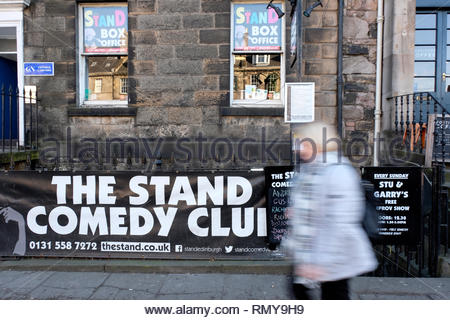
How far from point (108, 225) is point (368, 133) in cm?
586

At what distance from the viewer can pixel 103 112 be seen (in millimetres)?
7883

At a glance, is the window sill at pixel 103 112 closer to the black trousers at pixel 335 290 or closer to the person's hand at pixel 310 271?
the person's hand at pixel 310 271

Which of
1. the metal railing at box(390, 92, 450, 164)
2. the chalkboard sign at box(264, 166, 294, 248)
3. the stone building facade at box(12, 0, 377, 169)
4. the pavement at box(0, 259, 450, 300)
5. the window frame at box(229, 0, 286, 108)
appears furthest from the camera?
the window frame at box(229, 0, 286, 108)

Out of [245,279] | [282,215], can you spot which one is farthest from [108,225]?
[282,215]

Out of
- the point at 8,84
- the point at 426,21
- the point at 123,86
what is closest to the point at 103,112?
the point at 123,86

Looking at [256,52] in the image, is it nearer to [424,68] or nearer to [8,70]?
[424,68]

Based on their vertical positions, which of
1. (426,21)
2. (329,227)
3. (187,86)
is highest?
(426,21)

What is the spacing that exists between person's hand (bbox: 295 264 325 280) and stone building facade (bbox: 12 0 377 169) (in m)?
4.78

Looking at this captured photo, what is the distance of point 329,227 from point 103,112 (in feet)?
21.7

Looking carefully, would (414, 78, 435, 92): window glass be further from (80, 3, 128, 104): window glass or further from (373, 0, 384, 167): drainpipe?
(80, 3, 128, 104): window glass

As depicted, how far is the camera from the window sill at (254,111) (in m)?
7.66

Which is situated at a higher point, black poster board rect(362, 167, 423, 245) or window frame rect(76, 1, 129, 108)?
window frame rect(76, 1, 129, 108)

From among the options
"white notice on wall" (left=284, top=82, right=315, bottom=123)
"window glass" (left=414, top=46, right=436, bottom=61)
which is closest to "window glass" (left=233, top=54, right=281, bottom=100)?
"white notice on wall" (left=284, top=82, right=315, bottom=123)

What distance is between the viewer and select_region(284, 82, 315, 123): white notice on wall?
16.5 feet
